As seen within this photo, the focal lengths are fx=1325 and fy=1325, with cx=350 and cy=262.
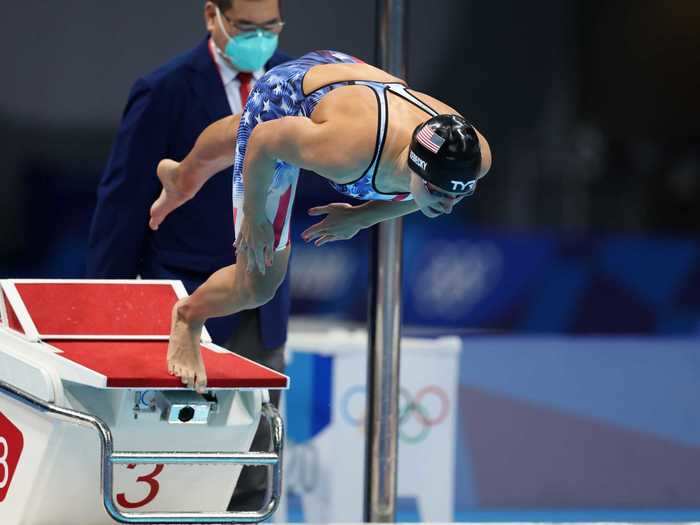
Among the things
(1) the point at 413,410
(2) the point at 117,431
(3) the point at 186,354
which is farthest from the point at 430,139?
(1) the point at 413,410

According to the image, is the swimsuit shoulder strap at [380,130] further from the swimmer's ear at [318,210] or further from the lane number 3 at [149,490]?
the lane number 3 at [149,490]

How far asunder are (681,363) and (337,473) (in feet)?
6.12

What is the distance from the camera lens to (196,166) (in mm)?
4051

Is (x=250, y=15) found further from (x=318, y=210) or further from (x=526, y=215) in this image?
(x=526, y=215)

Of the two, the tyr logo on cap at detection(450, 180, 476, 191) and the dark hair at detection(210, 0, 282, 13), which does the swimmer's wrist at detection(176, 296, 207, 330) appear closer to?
the tyr logo on cap at detection(450, 180, 476, 191)

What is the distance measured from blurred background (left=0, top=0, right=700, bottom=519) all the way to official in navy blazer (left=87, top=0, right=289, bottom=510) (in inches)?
54.0

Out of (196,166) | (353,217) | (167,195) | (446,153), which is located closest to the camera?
(446,153)

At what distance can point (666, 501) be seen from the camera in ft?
20.8

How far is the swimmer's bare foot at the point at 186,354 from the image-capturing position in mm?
3404

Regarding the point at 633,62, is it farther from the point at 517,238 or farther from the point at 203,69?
the point at 203,69

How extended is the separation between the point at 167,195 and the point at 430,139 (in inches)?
49.0

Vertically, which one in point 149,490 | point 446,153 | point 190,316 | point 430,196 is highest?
point 446,153

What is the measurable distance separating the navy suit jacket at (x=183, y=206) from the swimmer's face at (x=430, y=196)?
4.42 feet

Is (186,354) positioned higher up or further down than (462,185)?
further down
